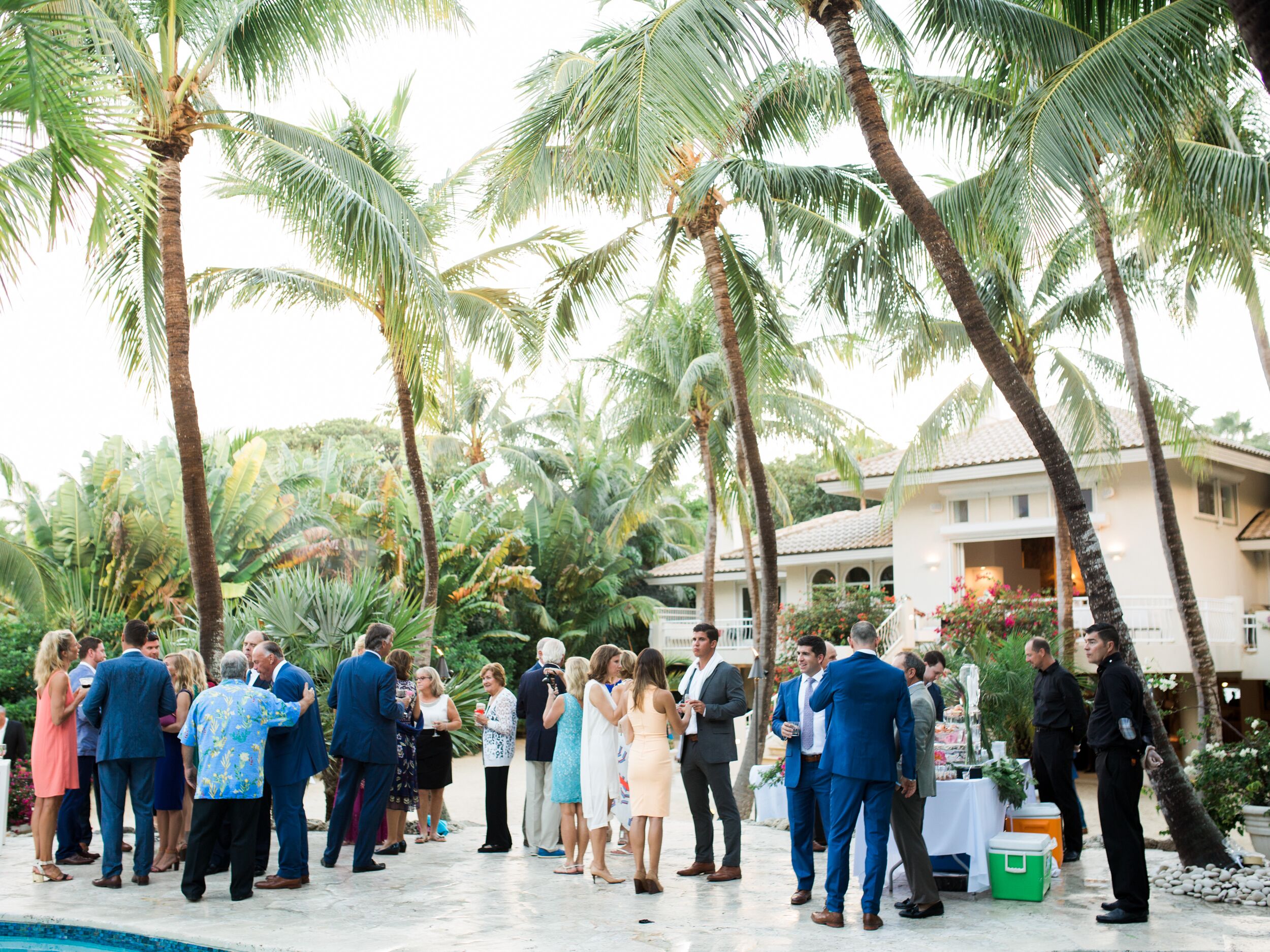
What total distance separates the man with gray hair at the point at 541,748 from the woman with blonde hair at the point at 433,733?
27.3 inches

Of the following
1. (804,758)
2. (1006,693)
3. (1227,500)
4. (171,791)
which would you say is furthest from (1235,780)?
(1227,500)

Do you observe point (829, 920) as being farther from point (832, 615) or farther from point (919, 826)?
point (832, 615)

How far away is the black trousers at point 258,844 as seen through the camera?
8.62 meters

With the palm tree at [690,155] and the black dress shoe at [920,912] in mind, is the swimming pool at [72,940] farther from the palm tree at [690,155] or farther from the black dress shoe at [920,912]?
the palm tree at [690,155]

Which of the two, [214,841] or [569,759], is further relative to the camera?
[569,759]

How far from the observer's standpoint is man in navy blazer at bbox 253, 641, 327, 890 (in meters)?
8.04

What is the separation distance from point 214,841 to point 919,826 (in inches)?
193

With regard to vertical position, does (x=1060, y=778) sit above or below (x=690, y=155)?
below

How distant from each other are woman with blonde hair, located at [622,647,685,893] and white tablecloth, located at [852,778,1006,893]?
1416mm

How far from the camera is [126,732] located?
311 inches

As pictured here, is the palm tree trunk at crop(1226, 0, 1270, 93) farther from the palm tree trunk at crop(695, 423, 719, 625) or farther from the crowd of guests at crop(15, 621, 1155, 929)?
the palm tree trunk at crop(695, 423, 719, 625)

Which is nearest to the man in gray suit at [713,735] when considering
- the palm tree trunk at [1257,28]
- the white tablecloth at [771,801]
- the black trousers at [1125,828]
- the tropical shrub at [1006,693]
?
the white tablecloth at [771,801]

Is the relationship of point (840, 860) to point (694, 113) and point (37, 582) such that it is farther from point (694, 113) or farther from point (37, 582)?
point (37, 582)

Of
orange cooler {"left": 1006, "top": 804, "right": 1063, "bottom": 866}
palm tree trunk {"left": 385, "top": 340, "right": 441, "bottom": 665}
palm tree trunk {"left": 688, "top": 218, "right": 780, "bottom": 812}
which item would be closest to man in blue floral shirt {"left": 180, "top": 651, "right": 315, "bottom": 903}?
orange cooler {"left": 1006, "top": 804, "right": 1063, "bottom": 866}
